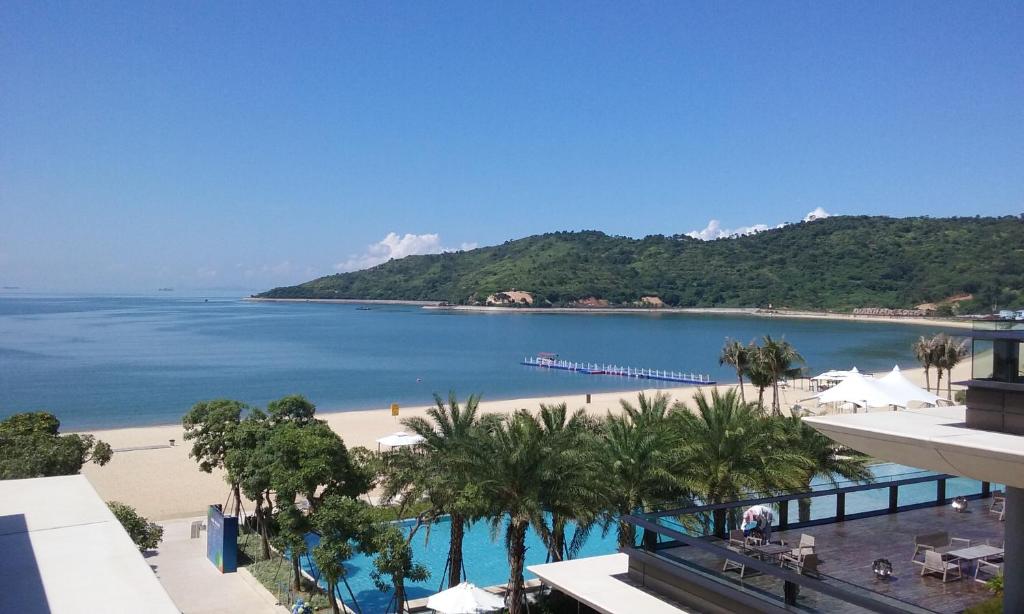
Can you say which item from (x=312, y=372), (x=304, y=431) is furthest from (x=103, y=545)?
(x=312, y=372)

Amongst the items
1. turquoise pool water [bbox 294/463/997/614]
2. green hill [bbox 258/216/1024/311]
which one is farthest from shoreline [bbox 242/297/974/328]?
turquoise pool water [bbox 294/463/997/614]

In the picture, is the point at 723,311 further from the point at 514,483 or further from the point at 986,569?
the point at 986,569

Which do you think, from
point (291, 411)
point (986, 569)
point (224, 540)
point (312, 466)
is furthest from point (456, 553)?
point (986, 569)

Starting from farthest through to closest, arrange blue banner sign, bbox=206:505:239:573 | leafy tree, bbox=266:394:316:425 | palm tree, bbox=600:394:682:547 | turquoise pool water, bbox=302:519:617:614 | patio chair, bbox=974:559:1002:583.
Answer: leafy tree, bbox=266:394:316:425, turquoise pool water, bbox=302:519:617:614, blue banner sign, bbox=206:505:239:573, palm tree, bbox=600:394:682:547, patio chair, bbox=974:559:1002:583

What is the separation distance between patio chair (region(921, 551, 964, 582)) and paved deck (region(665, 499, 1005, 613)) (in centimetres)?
7

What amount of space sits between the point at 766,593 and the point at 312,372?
2548 inches

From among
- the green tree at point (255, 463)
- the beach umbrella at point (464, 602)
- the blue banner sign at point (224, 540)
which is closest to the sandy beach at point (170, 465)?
the green tree at point (255, 463)

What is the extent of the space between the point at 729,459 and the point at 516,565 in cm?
450

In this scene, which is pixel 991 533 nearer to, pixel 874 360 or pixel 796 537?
pixel 796 537

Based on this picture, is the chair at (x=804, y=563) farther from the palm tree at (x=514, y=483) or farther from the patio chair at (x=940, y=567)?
the palm tree at (x=514, y=483)

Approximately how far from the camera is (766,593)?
7.59 m

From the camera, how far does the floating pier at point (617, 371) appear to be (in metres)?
66.4

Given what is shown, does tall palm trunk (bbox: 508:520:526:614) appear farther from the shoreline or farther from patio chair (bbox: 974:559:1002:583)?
the shoreline

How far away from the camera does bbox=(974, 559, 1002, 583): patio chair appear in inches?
336
